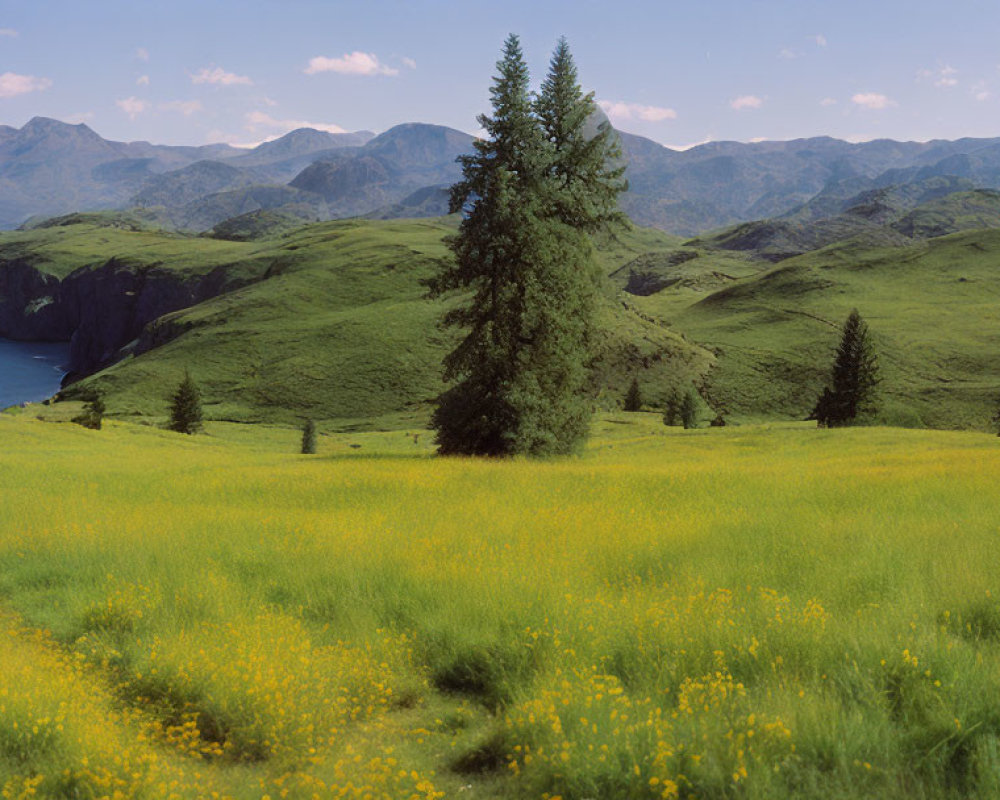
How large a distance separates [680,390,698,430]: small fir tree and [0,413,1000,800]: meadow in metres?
85.1

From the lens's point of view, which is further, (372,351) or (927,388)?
(372,351)

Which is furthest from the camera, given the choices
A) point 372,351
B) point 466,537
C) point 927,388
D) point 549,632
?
point 372,351

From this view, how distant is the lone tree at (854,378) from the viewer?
71375mm

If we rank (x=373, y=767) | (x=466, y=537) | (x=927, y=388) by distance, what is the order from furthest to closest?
(x=927, y=388) → (x=466, y=537) → (x=373, y=767)

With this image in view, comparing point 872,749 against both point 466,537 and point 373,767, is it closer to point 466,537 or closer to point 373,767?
point 373,767

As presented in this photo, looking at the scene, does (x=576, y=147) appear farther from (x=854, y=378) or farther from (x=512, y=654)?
(x=854, y=378)

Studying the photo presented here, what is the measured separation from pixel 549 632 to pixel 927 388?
152377mm

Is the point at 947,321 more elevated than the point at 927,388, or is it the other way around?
the point at 947,321

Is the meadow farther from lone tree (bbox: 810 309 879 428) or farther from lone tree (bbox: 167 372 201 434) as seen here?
lone tree (bbox: 167 372 201 434)

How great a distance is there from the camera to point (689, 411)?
311ft

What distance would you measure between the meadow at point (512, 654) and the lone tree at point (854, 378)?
66.9 m

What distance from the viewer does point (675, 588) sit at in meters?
7.51

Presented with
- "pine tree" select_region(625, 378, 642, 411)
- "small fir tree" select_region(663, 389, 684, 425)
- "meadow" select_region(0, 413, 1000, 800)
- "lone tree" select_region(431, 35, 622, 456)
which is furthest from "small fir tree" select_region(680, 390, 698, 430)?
"meadow" select_region(0, 413, 1000, 800)

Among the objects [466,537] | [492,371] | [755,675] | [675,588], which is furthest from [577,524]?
[492,371]
